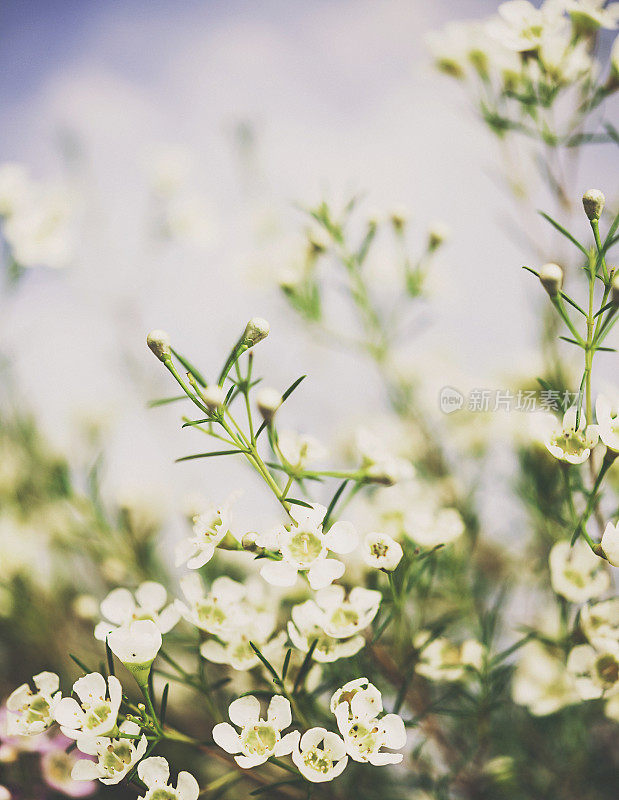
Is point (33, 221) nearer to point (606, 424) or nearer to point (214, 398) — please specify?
point (214, 398)

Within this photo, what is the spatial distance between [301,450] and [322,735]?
27 cm

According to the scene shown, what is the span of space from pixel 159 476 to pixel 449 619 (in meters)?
0.93

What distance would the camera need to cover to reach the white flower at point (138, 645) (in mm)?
474

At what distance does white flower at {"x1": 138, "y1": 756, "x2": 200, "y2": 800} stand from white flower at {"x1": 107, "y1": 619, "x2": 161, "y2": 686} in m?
0.06

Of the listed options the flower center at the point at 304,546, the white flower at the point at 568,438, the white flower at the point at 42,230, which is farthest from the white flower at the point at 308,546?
the white flower at the point at 42,230

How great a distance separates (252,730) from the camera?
508mm

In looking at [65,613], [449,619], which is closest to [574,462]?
[449,619]

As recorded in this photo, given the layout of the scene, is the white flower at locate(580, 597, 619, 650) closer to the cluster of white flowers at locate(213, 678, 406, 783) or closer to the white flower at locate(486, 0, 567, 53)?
the cluster of white flowers at locate(213, 678, 406, 783)

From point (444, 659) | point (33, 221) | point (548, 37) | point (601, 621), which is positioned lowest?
point (444, 659)

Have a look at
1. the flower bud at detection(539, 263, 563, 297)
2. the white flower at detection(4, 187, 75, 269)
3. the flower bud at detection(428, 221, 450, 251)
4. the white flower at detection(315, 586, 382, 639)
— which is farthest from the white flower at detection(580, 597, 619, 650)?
the white flower at detection(4, 187, 75, 269)

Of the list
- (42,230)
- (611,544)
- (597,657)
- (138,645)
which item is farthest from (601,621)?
(42,230)

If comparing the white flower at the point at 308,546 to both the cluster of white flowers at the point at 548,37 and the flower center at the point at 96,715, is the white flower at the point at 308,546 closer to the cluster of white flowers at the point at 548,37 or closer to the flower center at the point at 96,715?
the flower center at the point at 96,715

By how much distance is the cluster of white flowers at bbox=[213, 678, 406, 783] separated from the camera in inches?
18.4

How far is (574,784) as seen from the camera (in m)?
0.83
